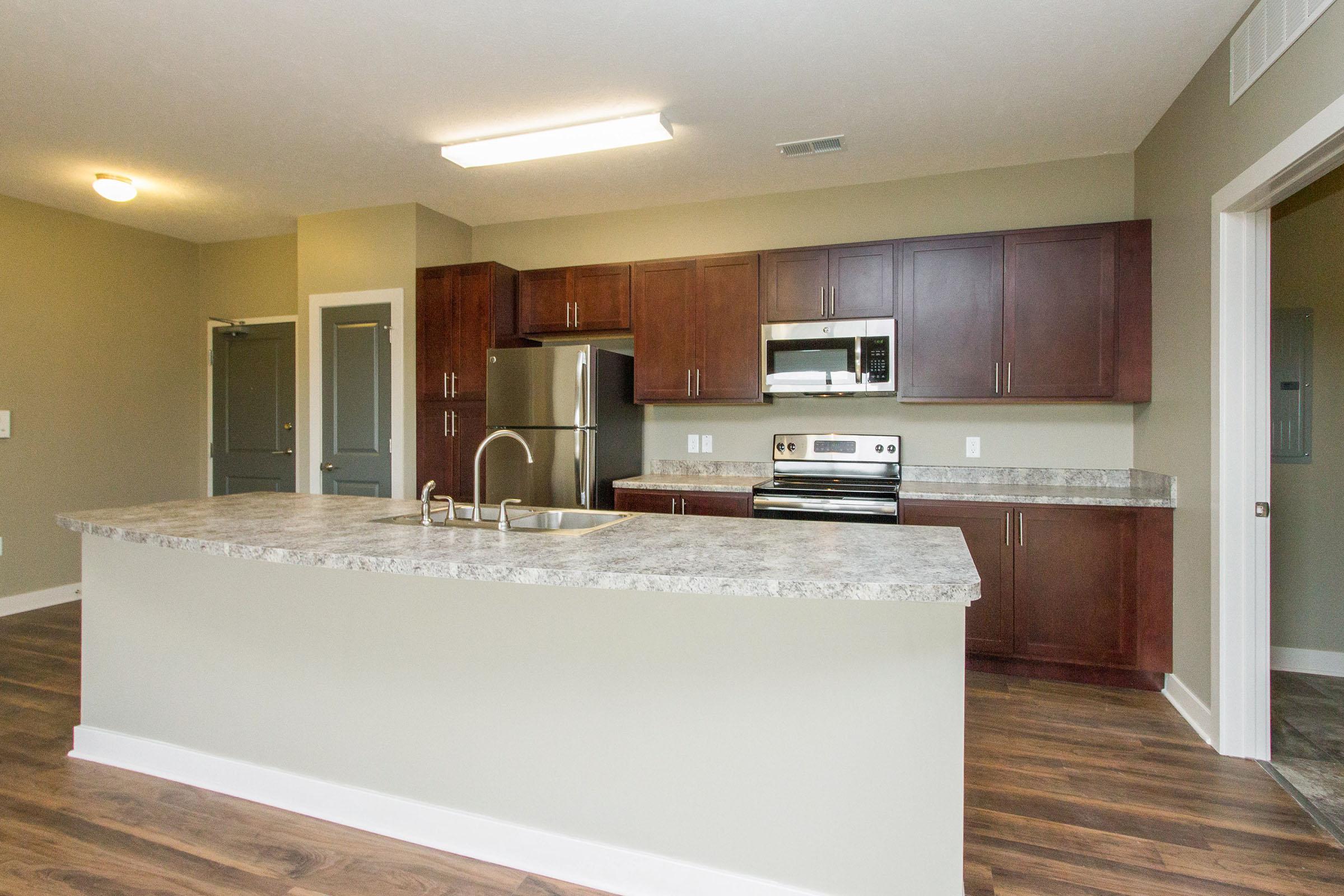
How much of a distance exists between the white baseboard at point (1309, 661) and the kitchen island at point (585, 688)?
2.77m

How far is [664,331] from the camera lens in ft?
13.8

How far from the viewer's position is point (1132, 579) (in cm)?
317

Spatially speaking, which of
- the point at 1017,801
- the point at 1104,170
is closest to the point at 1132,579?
the point at 1017,801

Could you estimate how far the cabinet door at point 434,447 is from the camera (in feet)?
14.7

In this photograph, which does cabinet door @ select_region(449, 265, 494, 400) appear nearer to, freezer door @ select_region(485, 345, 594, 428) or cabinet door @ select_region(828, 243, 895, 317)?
freezer door @ select_region(485, 345, 594, 428)

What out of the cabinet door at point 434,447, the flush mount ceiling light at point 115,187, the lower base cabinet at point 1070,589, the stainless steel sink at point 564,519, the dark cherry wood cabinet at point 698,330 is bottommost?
the lower base cabinet at point 1070,589

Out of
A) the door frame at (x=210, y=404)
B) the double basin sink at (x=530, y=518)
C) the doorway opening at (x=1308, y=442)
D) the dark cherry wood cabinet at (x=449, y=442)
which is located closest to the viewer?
the double basin sink at (x=530, y=518)

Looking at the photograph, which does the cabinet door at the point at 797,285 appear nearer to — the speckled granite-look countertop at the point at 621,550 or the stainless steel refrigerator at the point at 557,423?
the stainless steel refrigerator at the point at 557,423

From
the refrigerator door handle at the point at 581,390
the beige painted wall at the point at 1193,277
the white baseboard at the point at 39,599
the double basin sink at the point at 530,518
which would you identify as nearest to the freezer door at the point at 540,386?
the refrigerator door handle at the point at 581,390

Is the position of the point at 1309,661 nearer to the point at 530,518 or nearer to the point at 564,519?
the point at 564,519

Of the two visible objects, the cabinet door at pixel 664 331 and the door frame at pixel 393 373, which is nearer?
the cabinet door at pixel 664 331

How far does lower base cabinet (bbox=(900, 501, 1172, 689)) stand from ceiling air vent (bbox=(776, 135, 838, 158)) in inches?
70.3

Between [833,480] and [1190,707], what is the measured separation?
6.01 feet

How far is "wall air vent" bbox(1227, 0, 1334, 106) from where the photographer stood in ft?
6.77
